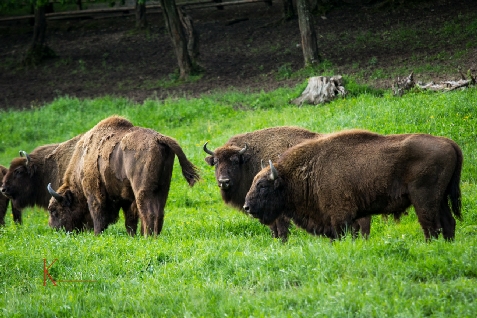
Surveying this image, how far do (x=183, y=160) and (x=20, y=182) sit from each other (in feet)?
15.9

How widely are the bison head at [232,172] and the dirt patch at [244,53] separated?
8311mm

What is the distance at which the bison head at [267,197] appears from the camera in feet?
34.6

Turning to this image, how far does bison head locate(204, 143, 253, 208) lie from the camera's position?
493 inches

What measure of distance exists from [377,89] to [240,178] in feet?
26.0

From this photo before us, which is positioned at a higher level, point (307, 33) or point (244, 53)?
point (307, 33)

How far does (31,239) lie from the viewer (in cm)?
1147

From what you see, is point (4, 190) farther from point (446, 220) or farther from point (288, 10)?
point (288, 10)

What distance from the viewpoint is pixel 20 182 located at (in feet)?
49.9

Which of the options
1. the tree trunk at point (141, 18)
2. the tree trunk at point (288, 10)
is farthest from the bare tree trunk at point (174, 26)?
the tree trunk at point (141, 18)

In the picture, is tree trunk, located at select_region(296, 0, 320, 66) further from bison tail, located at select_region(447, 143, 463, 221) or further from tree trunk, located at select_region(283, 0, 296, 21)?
bison tail, located at select_region(447, 143, 463, 221)

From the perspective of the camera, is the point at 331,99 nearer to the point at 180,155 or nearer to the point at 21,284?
the point at 180,155

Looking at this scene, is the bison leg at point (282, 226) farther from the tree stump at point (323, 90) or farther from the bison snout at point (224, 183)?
the tree stump at point (323, 90)

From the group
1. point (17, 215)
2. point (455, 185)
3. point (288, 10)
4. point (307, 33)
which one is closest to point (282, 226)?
point (455, 185)

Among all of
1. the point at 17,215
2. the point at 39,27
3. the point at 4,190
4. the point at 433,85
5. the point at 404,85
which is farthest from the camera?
the point at 39,27
